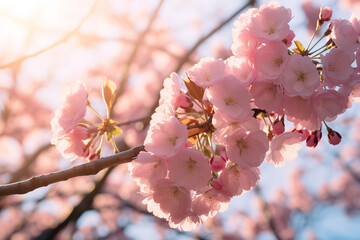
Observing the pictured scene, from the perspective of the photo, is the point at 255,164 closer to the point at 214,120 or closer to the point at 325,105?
the point at 214,120

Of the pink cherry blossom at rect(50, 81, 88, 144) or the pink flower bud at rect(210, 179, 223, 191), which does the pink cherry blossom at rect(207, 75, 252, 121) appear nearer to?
the pink flower bud at rect(210, 179, 223, 191)

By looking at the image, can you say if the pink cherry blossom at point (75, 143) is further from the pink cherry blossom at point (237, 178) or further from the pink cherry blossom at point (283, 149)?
the pink cherry blossom at point (283, 149)

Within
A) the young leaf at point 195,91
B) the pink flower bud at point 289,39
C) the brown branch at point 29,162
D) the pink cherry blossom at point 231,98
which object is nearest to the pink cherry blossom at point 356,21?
the pink flower bud at point 289,39

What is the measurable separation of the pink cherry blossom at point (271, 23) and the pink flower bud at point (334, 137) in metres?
0.51

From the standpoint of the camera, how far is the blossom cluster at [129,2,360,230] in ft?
3.51

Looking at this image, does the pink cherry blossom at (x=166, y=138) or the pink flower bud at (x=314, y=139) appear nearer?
the pink cherry blossom at (x=166, y=138)

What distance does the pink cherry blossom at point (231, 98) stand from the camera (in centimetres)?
106

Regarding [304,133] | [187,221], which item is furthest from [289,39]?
[187,221]

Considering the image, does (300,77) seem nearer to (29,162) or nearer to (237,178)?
(237,178)

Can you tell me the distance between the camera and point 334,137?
1.32 meters

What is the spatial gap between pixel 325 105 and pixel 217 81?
1.36 ft

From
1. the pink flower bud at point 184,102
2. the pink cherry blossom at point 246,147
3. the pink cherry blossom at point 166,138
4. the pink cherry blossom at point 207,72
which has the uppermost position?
the pink cherry blossom at point 207,72

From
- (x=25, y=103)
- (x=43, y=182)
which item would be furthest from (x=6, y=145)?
(x=43, y=182)

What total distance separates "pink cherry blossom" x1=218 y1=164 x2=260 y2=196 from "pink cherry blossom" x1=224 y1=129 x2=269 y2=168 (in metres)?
0.07
